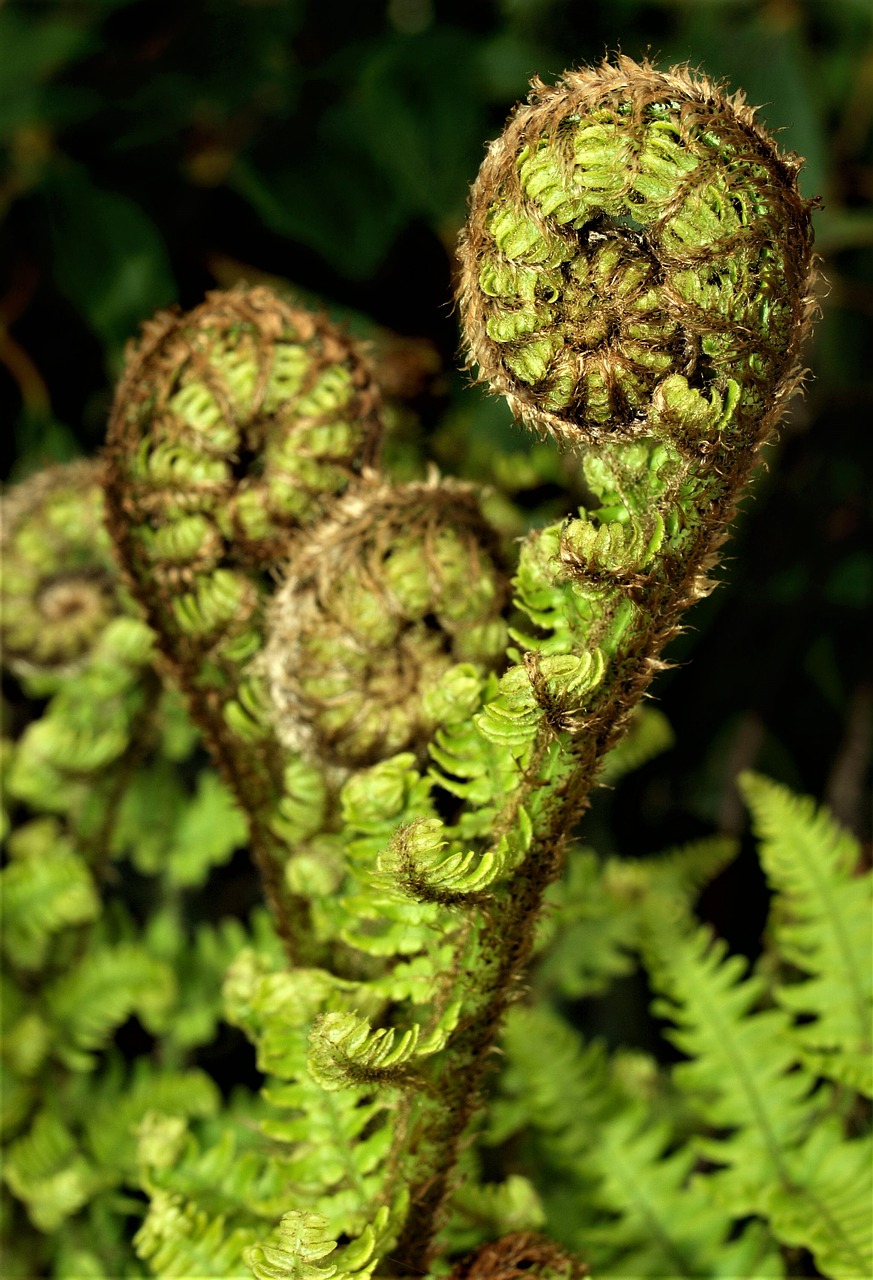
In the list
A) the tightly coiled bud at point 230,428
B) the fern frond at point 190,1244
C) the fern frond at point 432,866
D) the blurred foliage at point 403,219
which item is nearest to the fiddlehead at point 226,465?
the tightly coiled bud at point 230,428

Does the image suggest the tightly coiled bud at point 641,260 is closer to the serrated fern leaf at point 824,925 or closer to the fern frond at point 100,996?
the serrated fern leaf at point 824,925

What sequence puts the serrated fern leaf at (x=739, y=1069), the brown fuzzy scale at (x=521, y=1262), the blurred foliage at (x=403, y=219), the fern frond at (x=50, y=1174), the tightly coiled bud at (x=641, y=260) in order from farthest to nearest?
the blurred foliage at (x=403, y=219) → the fern frond at (x=50, y=1174) → the serrated fern leaf at (x=739, y=1069) → the brown fuzzy scale at (x=521, y=1262) → the tightly coiled bud at (x=641, y=260)

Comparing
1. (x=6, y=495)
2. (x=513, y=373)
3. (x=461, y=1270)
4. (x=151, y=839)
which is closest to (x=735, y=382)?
(x=513, y=373)

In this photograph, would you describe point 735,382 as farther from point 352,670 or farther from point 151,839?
point 151,839

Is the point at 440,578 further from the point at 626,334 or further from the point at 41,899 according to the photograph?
the point at 41,899

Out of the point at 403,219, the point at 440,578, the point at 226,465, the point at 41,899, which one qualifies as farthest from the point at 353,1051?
the point at 403,219

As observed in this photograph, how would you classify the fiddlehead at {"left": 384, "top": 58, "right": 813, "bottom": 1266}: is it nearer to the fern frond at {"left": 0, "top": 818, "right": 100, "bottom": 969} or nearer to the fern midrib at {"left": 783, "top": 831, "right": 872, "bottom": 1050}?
the fern midrib at {"left": 783, "top": 831, "right": 872, "bottom": 1050}

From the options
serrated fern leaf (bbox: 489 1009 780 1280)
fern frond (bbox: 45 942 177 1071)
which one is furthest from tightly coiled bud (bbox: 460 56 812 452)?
fern frond (bbox: 45 942 177 1071)
